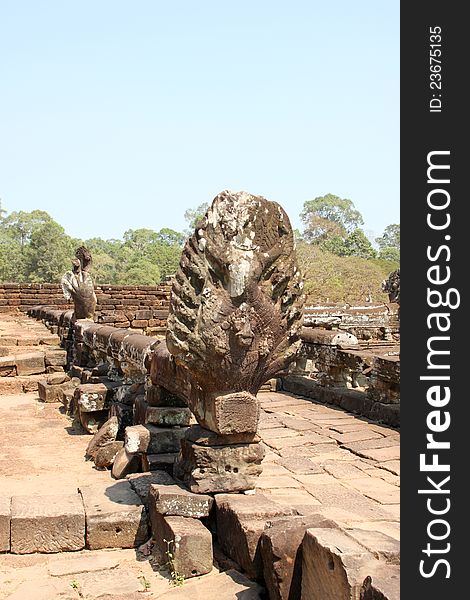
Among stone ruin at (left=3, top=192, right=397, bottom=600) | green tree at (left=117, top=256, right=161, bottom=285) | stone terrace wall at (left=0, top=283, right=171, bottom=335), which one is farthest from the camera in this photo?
green tree at (left=117, top=256, right=161, bottom=285)

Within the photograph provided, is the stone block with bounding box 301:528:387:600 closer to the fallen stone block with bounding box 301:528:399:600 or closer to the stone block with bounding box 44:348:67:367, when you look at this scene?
the fallen stone block with bounding box 301:528:399:600

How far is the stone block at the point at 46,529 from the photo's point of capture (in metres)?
3.73

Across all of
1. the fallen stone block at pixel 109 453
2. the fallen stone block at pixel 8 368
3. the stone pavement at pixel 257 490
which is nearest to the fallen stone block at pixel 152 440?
the stone pavement at pixel 257 490

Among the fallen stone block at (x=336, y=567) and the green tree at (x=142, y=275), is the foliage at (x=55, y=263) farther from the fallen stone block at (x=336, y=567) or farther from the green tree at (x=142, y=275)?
the fallen stone block at (x=336, y=567)

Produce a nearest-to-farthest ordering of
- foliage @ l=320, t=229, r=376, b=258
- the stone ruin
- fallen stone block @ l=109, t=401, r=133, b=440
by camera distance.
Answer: the stone ruin → fallen stone block @ l=109, t=401, r=133, b=440 → foliage @ l=320, t=229, r=376, b=258

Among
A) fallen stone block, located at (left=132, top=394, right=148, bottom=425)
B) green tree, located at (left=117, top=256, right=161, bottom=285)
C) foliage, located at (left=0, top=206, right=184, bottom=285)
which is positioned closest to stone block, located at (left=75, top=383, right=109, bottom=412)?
fallen stone block, located at (left=132, top=394, right=148, bottom=425)

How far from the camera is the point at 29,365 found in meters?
10.3

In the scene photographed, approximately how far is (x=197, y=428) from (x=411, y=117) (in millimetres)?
2281

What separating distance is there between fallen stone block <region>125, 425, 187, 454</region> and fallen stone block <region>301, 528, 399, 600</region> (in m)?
2.02

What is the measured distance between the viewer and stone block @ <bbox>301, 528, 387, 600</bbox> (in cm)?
248

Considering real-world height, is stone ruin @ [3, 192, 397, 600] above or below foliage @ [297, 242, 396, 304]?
below

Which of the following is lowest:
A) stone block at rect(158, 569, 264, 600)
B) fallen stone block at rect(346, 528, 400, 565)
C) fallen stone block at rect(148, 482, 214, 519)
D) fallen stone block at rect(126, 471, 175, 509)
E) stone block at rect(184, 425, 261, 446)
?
stone block at rect(158, 569, 264, 600)

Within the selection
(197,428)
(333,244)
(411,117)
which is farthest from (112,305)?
(333,244)

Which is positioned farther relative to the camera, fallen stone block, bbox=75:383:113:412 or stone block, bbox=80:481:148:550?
fallen stone block, bbox=75:383:113:412
